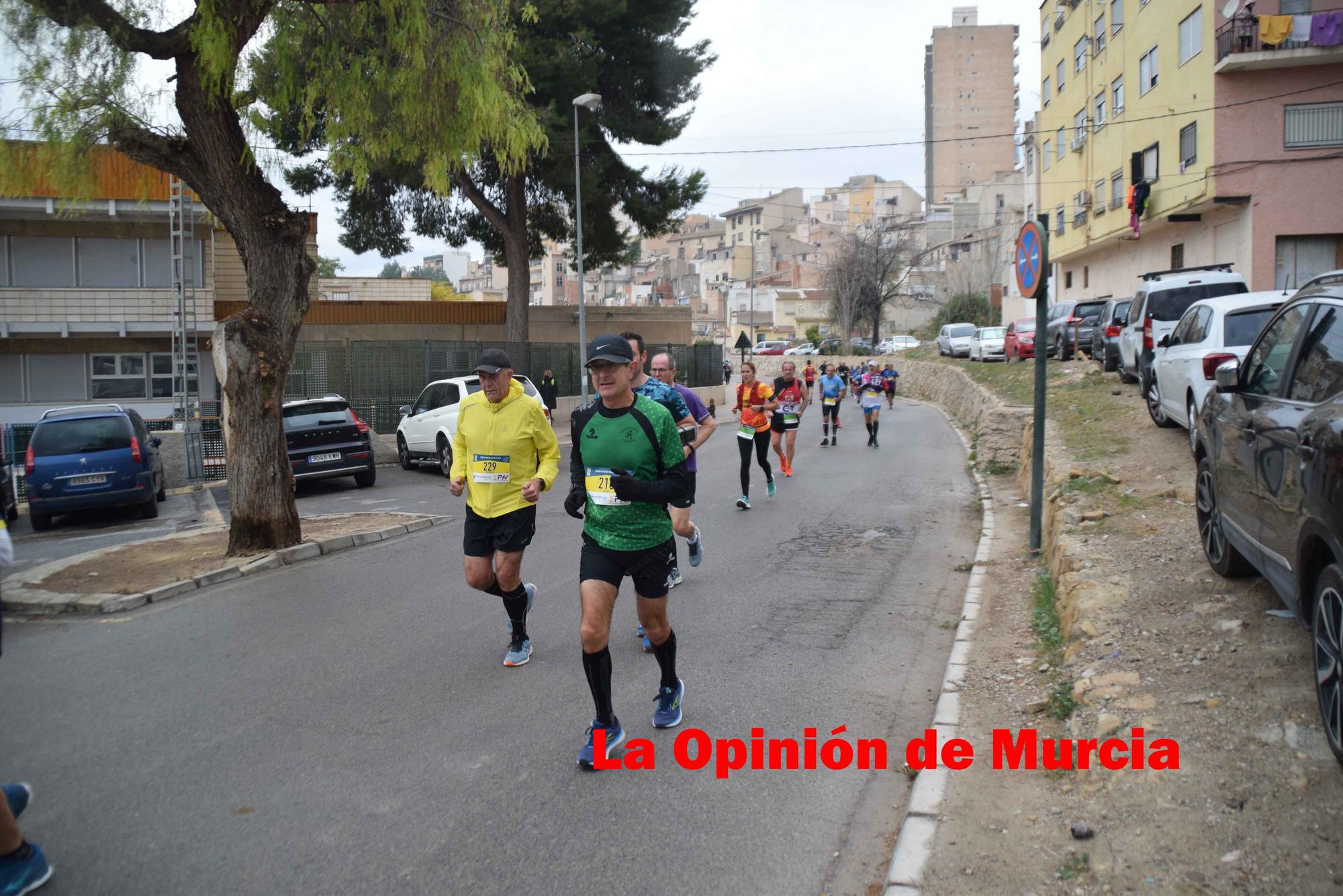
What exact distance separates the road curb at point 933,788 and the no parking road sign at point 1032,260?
2.53 meters

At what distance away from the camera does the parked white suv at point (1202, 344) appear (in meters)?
11.0

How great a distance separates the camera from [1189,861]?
345 centimetres

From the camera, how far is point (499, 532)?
6.19m

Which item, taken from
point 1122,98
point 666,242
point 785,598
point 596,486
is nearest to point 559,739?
point 596,486

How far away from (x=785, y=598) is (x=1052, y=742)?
3363 mm

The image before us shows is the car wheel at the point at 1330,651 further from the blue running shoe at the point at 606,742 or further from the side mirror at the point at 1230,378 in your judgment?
the blue running shoe at the point at 606,742

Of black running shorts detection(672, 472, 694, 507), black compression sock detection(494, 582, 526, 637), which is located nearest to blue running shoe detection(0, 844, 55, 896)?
black running shorts detection(672, 472, 694, 507)

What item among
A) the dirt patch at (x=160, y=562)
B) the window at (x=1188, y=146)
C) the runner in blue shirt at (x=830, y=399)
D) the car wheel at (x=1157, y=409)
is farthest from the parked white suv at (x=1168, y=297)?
the window at (x=1188, y=146)

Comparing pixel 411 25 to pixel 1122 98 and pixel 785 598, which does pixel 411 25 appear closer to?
pixel 785 598

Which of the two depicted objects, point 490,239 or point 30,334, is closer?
point 30,334

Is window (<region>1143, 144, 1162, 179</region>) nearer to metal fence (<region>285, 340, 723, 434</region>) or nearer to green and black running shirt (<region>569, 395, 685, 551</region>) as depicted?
metal fence (<region>285, 340, 723, 434</region>)

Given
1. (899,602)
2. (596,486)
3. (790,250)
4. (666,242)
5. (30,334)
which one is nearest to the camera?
(596,486)

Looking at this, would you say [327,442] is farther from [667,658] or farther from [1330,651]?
[1330,651]

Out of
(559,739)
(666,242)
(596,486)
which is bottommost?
(559,739)
